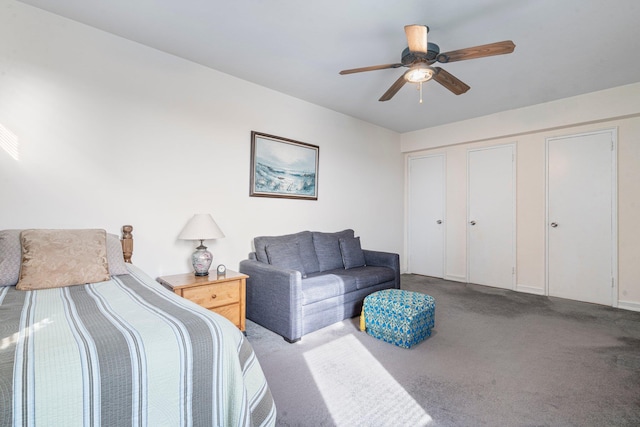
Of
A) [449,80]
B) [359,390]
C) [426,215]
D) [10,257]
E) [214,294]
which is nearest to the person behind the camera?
[10,257]

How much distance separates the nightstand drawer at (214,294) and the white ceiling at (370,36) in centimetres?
210

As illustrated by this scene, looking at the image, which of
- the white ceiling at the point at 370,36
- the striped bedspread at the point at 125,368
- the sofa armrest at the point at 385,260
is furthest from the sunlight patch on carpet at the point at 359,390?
the white ceiling at the point at 370,36

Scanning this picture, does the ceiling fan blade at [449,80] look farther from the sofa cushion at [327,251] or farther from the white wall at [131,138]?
the sofa cushion at [327,251]

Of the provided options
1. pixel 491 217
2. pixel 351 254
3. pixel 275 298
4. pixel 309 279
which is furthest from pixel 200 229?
pixel 491 217

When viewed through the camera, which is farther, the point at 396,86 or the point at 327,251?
the point at 327,251

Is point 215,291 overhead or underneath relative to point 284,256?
underneath

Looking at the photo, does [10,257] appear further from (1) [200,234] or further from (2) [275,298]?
(2) [275,298]

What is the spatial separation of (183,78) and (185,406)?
2.84 meters

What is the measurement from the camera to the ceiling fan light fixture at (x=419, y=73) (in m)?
2.29

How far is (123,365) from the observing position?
0.94m

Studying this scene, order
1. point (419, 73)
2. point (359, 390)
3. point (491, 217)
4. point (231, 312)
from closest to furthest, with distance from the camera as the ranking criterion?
point (359, 390), point (419, 73), point (231, 312), point (491, 217)

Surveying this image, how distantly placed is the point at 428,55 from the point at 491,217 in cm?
334

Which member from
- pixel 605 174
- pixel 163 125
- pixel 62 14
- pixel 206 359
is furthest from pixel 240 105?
pixel 605 174

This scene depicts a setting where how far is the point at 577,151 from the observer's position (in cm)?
402
